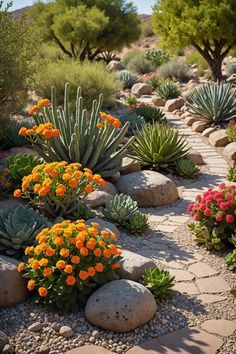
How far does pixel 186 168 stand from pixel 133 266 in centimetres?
407

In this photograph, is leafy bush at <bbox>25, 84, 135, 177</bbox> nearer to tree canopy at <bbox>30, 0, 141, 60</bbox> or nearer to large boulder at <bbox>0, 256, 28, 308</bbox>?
large boulder at <bbox>0, 256, 28, 308</bbox>

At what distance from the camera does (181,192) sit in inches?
313

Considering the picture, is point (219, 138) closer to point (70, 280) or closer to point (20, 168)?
point (20, 168)

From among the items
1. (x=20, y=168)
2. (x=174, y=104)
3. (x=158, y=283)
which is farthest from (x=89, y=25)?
(x=158, y=283)

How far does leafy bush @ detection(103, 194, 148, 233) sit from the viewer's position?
6.14m

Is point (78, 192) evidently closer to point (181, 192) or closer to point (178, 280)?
point (178, 280)

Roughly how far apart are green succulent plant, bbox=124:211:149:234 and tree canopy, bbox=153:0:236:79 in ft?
40.7

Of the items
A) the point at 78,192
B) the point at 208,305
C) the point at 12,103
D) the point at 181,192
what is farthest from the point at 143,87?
the point at 208,305

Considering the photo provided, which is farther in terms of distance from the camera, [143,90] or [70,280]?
[143,90]

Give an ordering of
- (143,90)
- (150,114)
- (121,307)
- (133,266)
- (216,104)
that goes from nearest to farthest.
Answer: (121,307) → (133,266) → (216,104) → (150,114) → (143,90)

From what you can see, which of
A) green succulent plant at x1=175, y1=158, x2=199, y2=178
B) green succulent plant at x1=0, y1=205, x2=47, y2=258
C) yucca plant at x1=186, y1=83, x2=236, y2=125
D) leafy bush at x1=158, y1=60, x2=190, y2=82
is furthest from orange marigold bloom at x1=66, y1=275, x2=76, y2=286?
leafy bush at x1=158, y1=60, x2=190, y2=82

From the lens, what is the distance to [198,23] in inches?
679

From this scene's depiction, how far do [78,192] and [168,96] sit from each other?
1129 cm

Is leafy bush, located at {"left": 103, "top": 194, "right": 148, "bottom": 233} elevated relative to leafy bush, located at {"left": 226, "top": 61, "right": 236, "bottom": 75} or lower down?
elevated
